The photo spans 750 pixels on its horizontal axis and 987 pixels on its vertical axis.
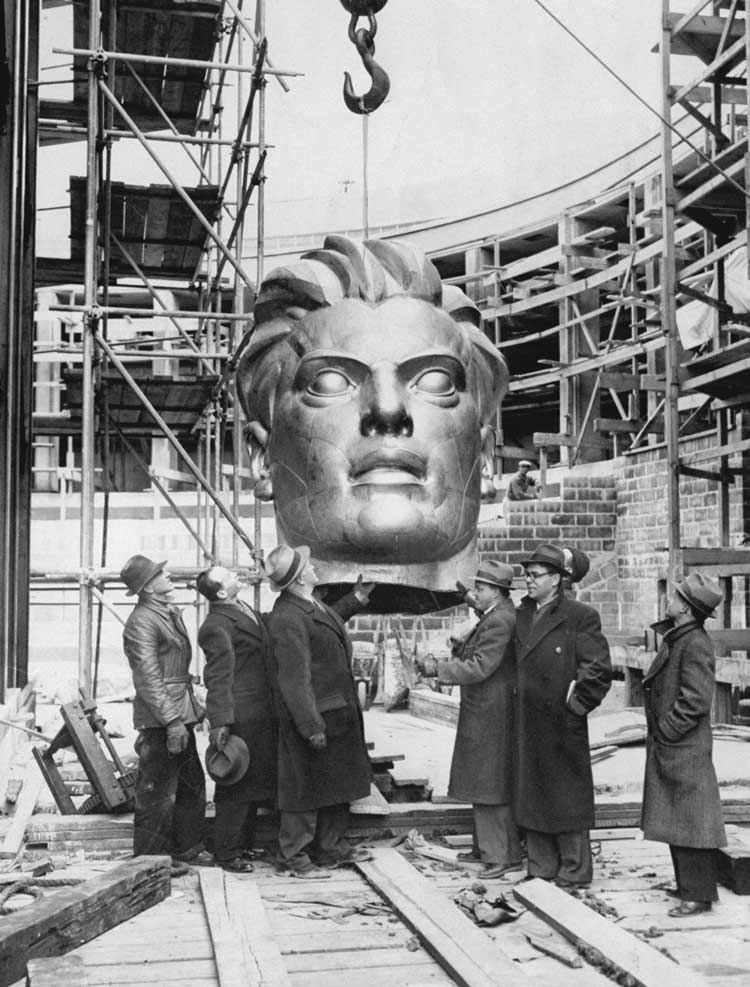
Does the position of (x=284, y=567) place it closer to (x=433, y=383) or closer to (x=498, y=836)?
(x=433, y=383)

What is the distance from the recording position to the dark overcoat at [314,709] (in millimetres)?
5906

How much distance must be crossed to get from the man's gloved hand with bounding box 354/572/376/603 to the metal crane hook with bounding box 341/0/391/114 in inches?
89.6

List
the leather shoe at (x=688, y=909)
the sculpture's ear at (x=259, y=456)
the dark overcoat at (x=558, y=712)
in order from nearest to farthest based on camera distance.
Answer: the leather shoe at (x=688, y=909) → the dark overcoat at (x=558, y=712) → the sculpture's ear at (x=259, y=456)

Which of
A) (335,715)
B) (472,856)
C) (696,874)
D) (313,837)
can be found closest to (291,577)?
(335,715)

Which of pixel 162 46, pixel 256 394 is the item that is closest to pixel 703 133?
pixel 162 46

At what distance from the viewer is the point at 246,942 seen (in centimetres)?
473

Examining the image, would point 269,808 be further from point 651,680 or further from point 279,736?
point 651,680

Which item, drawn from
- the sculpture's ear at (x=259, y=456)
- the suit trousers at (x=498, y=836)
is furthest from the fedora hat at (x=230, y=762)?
the sculpture's ear at (x=259, y=456)

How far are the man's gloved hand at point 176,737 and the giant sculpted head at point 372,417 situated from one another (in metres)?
1.06

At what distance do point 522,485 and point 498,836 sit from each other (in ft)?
44.9

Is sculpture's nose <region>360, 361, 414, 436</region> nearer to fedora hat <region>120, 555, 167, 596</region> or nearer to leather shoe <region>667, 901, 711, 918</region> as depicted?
fedora hat <region>120, 555, 167, 596</region>

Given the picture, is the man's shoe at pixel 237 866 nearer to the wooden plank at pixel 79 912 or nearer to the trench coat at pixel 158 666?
the wooden plank at pixel 79 912

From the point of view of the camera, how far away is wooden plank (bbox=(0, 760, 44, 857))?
6031 millimetres

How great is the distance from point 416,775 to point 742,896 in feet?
7.22
